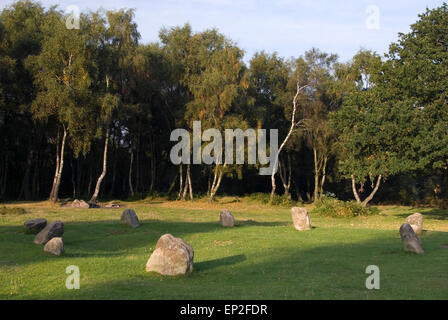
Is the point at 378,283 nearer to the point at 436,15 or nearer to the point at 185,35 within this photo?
the point at 436,15

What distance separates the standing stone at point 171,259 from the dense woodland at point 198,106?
19.6 m

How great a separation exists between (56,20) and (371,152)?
27.2 metres

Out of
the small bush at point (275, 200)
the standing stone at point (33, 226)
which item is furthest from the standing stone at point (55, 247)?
the small bush at point (275, 200)

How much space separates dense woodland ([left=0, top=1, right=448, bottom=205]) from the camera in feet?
101

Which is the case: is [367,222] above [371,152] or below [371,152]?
below

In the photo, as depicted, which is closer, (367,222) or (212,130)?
(367,222)

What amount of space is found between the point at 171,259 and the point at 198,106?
108 feet

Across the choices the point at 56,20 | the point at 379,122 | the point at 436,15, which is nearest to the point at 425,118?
the point at 379,122

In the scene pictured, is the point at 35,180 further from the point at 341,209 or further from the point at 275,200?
the point at 341,209

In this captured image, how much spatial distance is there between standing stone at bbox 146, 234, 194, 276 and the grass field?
24cm

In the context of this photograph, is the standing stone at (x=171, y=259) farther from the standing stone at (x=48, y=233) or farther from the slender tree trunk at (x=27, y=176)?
the slender tree trunk at (x=27, y=176)

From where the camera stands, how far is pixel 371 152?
32.1 m

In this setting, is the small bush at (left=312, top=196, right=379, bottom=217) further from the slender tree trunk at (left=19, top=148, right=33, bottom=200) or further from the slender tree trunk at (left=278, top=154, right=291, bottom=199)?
the slender tree trunk at (left=19, top=148, right=33, bottom=200)

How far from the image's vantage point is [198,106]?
45.1 metres
